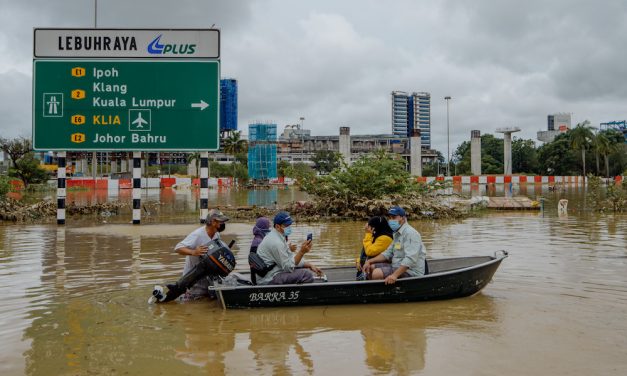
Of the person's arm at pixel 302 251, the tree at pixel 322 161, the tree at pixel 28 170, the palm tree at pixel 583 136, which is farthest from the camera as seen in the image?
the tree at pixel 322 161

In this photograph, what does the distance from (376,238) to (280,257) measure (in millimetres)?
1501

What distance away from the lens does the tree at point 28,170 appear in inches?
2238

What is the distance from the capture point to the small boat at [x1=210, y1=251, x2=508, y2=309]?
7.97 meters

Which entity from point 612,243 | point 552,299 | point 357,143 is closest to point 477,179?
point 612,243

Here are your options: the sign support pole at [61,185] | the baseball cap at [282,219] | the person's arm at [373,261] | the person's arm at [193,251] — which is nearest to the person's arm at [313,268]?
the person's arm at [373,261]

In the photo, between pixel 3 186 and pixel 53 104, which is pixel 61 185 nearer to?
pixel 53 104

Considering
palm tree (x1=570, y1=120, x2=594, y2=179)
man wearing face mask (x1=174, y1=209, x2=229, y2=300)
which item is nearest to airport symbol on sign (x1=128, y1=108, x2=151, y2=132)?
man wearing face mask (x1=174, y1=209, x2=229, y2=300)

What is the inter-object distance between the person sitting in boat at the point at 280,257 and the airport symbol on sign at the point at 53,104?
1337 cm

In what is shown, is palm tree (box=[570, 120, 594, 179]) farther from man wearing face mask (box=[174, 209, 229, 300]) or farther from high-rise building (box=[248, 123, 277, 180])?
man wearing face mask (box=[174, 209, 229, 300])

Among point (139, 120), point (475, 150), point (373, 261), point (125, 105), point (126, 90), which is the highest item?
point (475, 150)

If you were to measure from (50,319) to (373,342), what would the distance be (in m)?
4.16

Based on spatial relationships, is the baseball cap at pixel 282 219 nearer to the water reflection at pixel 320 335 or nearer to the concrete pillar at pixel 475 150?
the water reflection at pixel 320 335

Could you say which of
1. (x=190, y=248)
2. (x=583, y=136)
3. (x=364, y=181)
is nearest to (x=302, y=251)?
(x=190, y=248)

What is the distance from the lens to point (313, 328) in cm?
726
